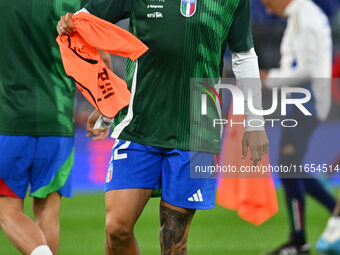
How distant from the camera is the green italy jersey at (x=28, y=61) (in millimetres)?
5426

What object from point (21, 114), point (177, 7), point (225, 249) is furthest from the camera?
point (225, 249)

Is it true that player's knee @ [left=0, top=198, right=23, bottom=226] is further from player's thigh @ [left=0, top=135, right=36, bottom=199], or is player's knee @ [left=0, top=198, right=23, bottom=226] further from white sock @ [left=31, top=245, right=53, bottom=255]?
white sock @ [left=31, top=245, right=53, bottom=255]

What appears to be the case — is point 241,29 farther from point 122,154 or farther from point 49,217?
point 49,217

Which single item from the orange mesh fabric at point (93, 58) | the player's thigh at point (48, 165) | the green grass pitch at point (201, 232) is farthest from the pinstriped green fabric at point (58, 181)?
the green grass pitch at point (201, 232)

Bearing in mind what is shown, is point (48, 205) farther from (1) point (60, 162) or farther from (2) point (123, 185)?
(2) point (123, 185)

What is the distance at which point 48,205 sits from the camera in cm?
574

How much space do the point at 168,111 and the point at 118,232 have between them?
790mm

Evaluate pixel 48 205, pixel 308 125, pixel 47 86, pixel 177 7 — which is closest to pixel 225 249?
pixel 308 125

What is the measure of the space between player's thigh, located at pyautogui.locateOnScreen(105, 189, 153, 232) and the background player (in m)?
2.95

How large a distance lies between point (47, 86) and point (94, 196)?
6304 mm

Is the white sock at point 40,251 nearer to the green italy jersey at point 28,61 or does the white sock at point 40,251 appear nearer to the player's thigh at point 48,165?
the player's thigh at point 48,165

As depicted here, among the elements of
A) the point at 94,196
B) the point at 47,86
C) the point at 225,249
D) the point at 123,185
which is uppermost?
the point at 47,86

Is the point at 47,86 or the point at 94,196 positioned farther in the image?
the point at 94,196

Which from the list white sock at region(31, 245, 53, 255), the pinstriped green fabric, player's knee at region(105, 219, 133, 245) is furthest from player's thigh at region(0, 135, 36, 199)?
player's knee at region(105, 219, 133, 245)
